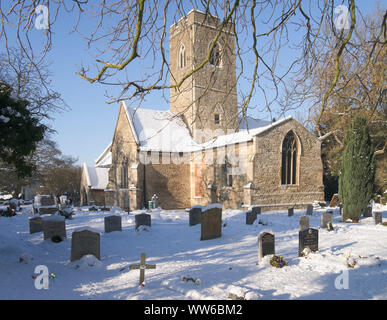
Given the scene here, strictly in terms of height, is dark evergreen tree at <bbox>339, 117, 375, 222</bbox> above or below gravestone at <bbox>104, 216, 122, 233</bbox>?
above

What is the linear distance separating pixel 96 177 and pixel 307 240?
25.6 meters

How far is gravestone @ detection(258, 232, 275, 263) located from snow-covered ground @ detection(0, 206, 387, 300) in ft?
0.78

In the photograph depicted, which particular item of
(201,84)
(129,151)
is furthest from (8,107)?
(201,84)

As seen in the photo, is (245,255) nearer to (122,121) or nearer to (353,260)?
(353,260)

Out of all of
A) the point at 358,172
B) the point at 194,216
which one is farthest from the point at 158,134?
the point at 358,172

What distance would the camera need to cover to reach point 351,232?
34.4 feet

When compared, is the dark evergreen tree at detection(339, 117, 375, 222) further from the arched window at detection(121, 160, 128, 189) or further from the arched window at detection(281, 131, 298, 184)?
the arched window at detection(121, 160, 128, 189)

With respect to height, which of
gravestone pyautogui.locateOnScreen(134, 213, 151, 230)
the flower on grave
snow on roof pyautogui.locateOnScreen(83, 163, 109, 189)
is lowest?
the flower on grave

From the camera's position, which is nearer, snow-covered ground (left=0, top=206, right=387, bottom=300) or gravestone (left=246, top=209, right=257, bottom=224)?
snow-covered ground (left=0, top=206, right=387, bottom=300)

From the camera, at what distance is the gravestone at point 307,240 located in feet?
24.2

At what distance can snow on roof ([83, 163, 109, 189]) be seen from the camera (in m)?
28.5

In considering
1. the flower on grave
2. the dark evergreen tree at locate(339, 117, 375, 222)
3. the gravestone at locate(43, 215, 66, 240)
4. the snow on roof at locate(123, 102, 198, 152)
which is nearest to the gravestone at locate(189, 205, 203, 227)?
the gravestone at locate(43, 215, 66, 240)

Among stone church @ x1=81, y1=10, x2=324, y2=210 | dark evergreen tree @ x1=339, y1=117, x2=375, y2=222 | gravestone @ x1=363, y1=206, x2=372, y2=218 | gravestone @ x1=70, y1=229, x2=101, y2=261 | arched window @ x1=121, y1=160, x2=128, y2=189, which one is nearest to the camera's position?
gravestone @ x1=70, y1=229, x2=101, y2=261
